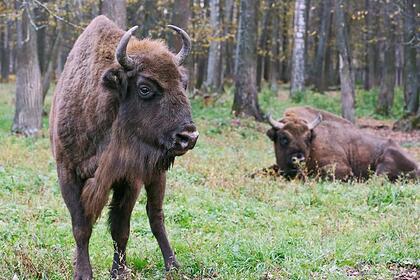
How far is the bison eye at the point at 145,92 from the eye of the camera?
16.3 ft

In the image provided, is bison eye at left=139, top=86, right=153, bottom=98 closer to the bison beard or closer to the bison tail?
the bison beard

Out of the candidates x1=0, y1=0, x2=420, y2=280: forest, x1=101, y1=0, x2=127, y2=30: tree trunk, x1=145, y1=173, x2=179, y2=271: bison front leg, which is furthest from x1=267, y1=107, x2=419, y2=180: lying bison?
x1=145, y1=173, x2=179, y2=271: bison front leg

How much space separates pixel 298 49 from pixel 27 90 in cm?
1472

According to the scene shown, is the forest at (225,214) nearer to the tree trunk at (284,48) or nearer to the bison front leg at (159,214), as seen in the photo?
the bison front leg at (159,214)

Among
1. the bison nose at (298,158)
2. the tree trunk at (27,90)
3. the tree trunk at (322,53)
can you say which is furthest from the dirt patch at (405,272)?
the tree trunk at (322,53)

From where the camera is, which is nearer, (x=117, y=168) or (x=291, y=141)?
(x=117, y=168)

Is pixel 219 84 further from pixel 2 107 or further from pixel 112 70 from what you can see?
pixel 112 70

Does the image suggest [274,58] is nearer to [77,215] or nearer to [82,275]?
[77,215]

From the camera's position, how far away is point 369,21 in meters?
32.7

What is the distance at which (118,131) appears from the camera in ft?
16.7

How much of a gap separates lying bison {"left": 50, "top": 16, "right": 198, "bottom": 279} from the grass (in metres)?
0.47

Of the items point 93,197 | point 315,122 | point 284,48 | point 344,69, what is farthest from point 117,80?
point 284,48

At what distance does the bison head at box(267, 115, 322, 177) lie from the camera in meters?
11.0

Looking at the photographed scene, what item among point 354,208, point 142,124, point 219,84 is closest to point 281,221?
point 354,208
